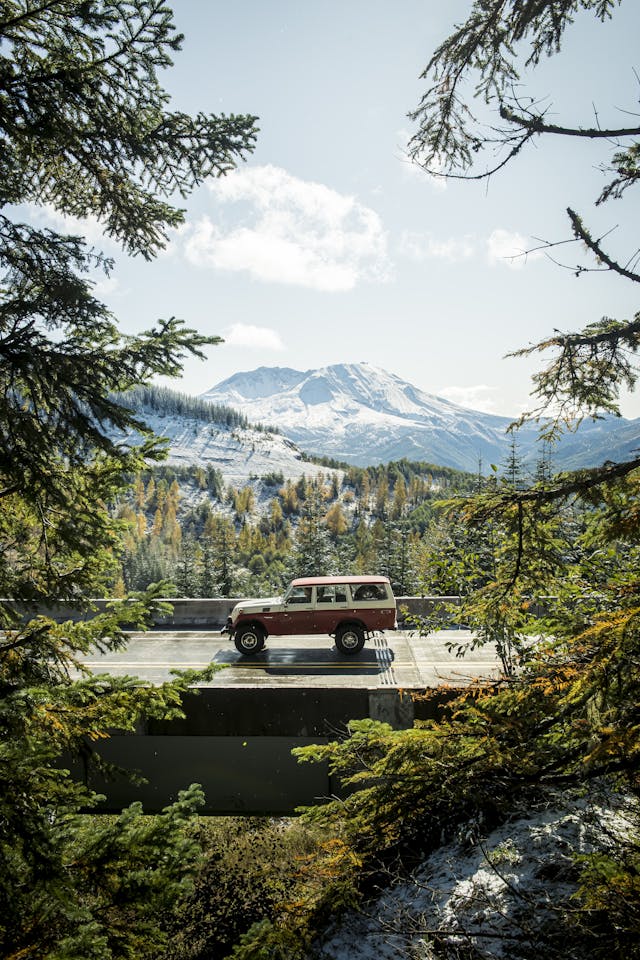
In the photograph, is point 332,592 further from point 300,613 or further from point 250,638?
point 250,638

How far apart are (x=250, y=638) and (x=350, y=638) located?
2973mm

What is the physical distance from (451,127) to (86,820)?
6.88 m

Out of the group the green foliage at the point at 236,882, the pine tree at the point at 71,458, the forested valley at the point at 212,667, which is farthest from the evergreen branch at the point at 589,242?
the green foliage at the point at 236,882

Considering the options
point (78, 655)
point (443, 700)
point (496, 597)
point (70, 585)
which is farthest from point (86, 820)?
point (78, 655)

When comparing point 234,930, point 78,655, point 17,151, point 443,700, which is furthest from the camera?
point 78,655

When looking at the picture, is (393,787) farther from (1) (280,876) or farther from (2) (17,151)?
(2) (17,151)

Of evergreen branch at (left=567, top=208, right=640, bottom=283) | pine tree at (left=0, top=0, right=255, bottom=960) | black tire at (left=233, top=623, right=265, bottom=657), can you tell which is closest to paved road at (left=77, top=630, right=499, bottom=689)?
black tire at (left=233, top=623, right=265, bottom=657)

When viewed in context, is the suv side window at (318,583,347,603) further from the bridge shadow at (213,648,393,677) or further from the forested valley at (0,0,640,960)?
the forested valley at (0,0,640,960)

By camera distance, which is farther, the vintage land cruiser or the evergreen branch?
the vintage land cruiser

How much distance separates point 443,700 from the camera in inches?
406

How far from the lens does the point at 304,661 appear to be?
15.3 metres

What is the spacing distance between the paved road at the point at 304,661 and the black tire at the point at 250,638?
0.28 metres

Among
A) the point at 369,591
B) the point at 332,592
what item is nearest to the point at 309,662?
the point at 332,592

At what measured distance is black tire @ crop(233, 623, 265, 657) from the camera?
15523mm
